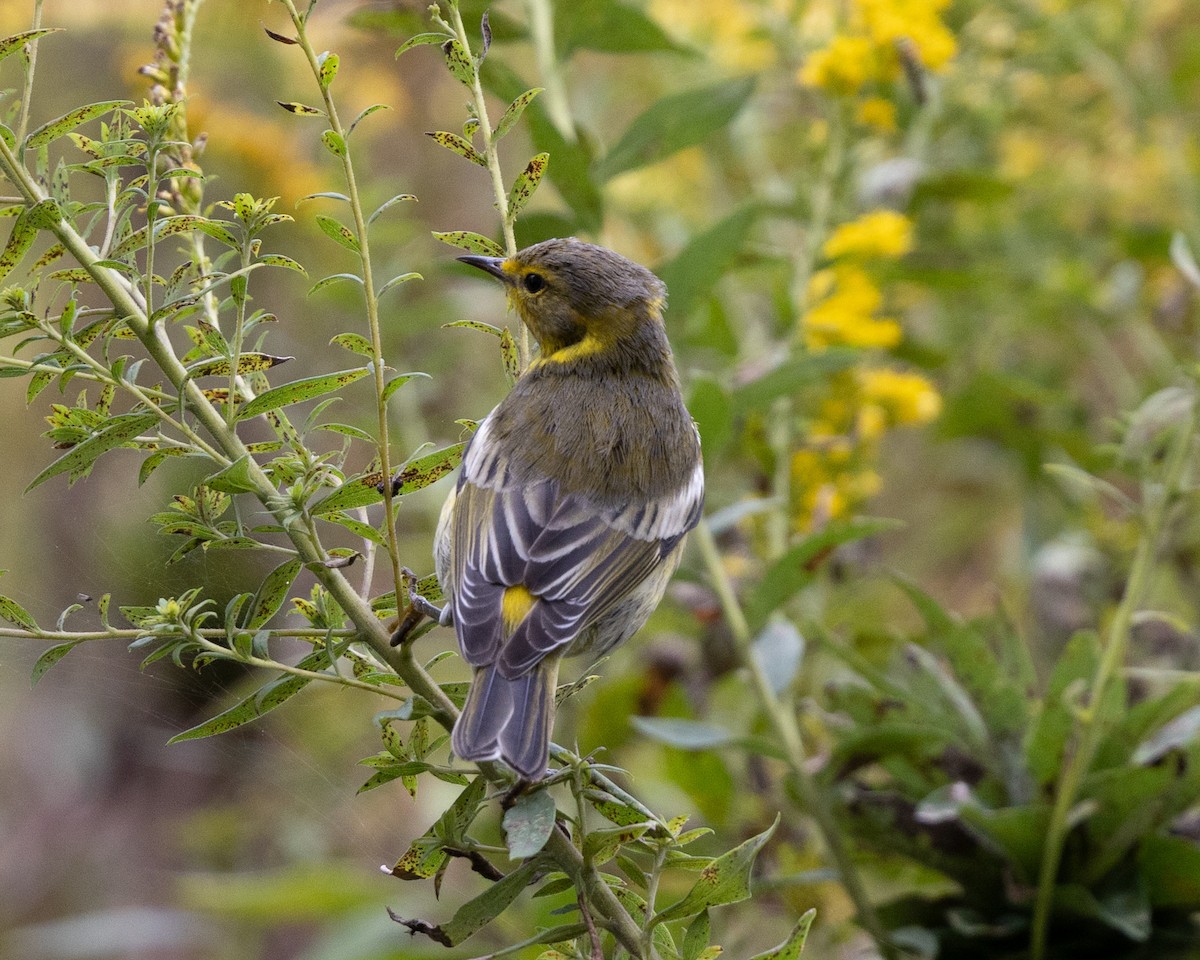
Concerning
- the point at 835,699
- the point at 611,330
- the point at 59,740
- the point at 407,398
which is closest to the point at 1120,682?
the point at 835,699

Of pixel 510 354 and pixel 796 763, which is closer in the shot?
pixel 510 354

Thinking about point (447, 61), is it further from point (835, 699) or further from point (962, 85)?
point (962, 85)

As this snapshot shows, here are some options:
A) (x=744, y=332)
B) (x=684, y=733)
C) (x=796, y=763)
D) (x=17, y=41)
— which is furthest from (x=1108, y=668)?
(x=744, y=332)

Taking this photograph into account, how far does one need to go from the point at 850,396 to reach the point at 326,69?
160 cm

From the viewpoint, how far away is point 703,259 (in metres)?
2.06

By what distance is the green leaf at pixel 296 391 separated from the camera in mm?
1101

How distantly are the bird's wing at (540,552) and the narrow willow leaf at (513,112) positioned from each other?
553 millimetres

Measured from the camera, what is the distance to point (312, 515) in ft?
3.69

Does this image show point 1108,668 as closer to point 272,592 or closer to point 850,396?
point 850,396

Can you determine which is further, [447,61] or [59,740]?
[59,740]

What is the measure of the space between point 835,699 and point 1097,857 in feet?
1.42

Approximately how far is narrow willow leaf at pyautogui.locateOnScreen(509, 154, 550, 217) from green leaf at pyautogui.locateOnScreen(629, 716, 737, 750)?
2.99 ft

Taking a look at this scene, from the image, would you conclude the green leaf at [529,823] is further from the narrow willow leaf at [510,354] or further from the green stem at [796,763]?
the green stem at [796,763]

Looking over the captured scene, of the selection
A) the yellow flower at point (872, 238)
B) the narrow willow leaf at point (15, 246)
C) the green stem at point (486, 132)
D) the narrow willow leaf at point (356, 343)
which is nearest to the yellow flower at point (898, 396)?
the yellow flower at point (872, 238)
